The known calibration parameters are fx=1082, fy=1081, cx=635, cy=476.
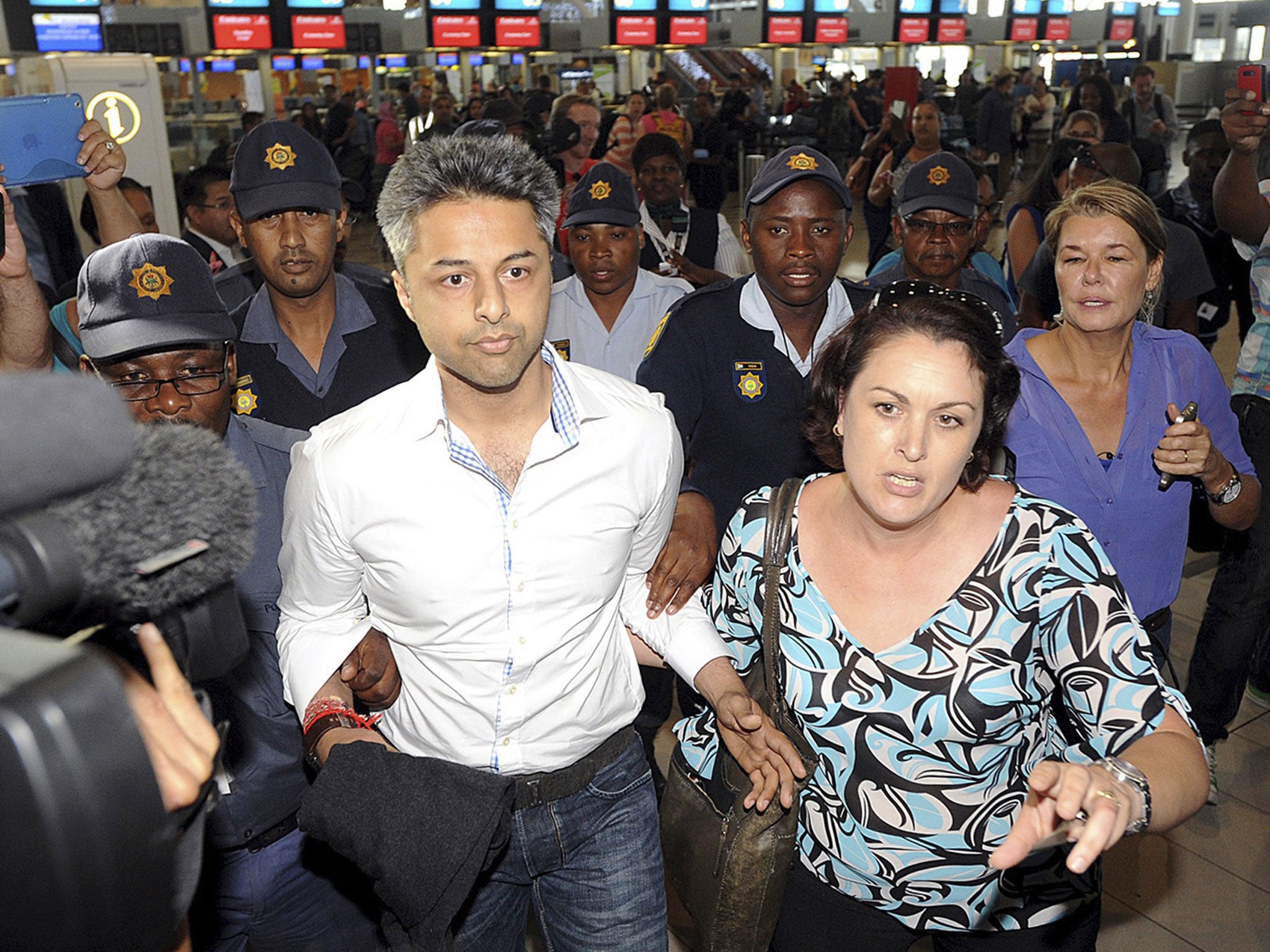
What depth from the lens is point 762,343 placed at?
312 centimetres

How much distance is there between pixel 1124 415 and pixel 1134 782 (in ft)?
4.76

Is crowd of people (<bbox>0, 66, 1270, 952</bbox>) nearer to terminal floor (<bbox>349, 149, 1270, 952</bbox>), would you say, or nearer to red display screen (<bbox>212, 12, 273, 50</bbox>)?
terminal floor (<bbox>349, 149, 1270, 952</bbox>)

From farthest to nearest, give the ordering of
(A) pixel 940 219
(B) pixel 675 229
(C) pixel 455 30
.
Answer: (C) pixel 455 30
(B) pixel 675 229
(A) pixel 940 219

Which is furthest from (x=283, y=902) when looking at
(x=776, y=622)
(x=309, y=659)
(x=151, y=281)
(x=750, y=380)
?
(x=750, y=380)

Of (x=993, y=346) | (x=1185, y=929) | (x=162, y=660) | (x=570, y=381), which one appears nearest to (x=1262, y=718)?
(x=1185, y=929)

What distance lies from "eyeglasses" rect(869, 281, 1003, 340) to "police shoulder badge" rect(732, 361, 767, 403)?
3.05 ft

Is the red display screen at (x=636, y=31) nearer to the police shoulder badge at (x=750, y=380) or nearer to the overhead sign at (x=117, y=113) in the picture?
the overhead sign at (x=117, y=113)

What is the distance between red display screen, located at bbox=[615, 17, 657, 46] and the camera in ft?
47.1

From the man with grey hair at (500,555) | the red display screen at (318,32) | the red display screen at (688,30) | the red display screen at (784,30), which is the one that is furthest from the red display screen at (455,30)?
the man with grey hair at (500,555)

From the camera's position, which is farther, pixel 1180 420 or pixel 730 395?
pixel 730 395

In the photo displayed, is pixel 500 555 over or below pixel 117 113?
below

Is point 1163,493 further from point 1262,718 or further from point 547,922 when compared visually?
point 1262,718

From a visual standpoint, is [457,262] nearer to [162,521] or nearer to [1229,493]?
[162,521]

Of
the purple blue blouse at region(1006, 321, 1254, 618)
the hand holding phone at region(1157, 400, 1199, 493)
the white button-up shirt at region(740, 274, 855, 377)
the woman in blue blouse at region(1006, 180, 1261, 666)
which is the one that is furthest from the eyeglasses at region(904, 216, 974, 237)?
the hand holding phone at region(1157, 400, 1199, 493)
